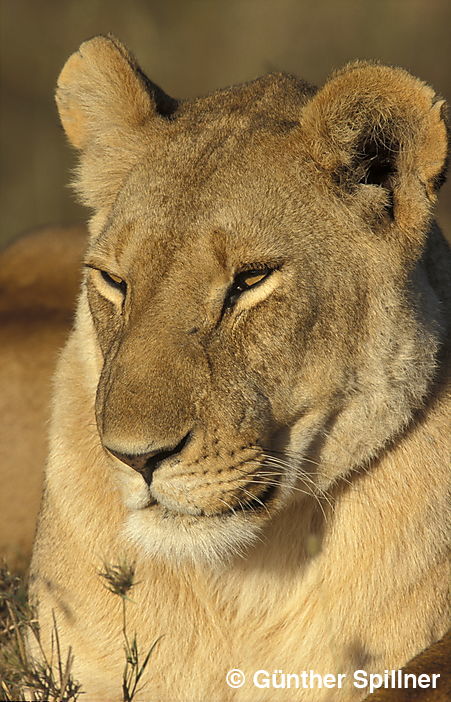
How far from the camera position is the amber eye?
115 inches

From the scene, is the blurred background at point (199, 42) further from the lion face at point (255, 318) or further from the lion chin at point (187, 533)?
the lion chin at point (187, 533)

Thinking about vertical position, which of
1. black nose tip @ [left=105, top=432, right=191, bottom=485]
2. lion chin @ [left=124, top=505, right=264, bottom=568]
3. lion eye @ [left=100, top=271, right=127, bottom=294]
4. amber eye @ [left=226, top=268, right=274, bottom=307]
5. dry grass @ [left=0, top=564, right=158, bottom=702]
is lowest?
dry grass @ [left=0, top=564, right=158, bottom=702]

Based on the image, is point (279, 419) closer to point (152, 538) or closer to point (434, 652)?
point (152, 538)

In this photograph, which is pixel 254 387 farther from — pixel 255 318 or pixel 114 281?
pixel 114 281

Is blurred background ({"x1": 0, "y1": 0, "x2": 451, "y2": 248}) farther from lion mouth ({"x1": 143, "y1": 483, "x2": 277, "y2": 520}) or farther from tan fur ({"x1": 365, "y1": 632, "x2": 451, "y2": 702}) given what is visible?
tan fur ({"x1": 365, "y1": 632, "x2": 451, "y2": 702})

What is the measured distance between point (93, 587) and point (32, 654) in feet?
1.03

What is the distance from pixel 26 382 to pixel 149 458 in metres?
2.27

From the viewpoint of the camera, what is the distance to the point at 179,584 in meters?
3.33

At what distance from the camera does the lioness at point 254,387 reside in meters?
2.86

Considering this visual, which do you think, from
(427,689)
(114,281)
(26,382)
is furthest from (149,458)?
(26,382)

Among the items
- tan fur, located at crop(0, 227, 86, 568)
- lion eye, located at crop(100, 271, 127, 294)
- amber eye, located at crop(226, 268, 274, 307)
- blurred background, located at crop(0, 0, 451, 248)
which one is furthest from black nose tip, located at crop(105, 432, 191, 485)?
blurred background, located at crop(0, 0, 451, 248)

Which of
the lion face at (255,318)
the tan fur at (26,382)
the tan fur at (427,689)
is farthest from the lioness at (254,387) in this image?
the tan fur at (26,382)

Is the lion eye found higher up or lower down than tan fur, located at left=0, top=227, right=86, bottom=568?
higher up

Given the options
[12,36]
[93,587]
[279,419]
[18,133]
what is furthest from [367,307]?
[12,36]
